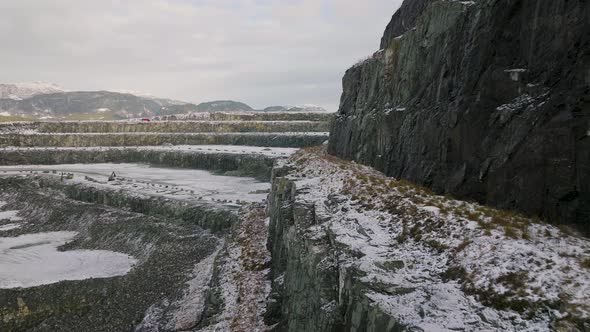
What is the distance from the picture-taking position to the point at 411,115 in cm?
2116

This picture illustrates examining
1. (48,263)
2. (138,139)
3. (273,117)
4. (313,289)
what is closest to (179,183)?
(48,263)

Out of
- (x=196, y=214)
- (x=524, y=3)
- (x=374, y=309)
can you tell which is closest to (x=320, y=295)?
(x=374, y=309)

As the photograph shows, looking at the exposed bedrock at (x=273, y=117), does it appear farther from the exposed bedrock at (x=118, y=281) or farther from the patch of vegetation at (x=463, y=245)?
the patch of vegetation at (x=463, y=245)

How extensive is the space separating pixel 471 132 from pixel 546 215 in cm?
466

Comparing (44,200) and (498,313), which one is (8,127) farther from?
(498,313)

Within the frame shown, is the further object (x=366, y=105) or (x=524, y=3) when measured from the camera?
(x=366, y=105)

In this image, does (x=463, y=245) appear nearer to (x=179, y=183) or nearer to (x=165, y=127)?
(x=179, y=183)

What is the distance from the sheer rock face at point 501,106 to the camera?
11.1 meters

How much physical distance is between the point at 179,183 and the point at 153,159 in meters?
31.3

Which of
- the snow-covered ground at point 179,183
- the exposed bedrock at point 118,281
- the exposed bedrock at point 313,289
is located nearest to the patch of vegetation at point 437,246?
the exposed bedrock at point 313,289

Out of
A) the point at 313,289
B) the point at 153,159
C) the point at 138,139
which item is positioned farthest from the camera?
the point at 138,139

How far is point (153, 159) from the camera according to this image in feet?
286

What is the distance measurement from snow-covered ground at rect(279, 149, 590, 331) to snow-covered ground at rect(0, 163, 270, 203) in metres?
32.8

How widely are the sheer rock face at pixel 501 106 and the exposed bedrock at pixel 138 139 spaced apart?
69.9 m
